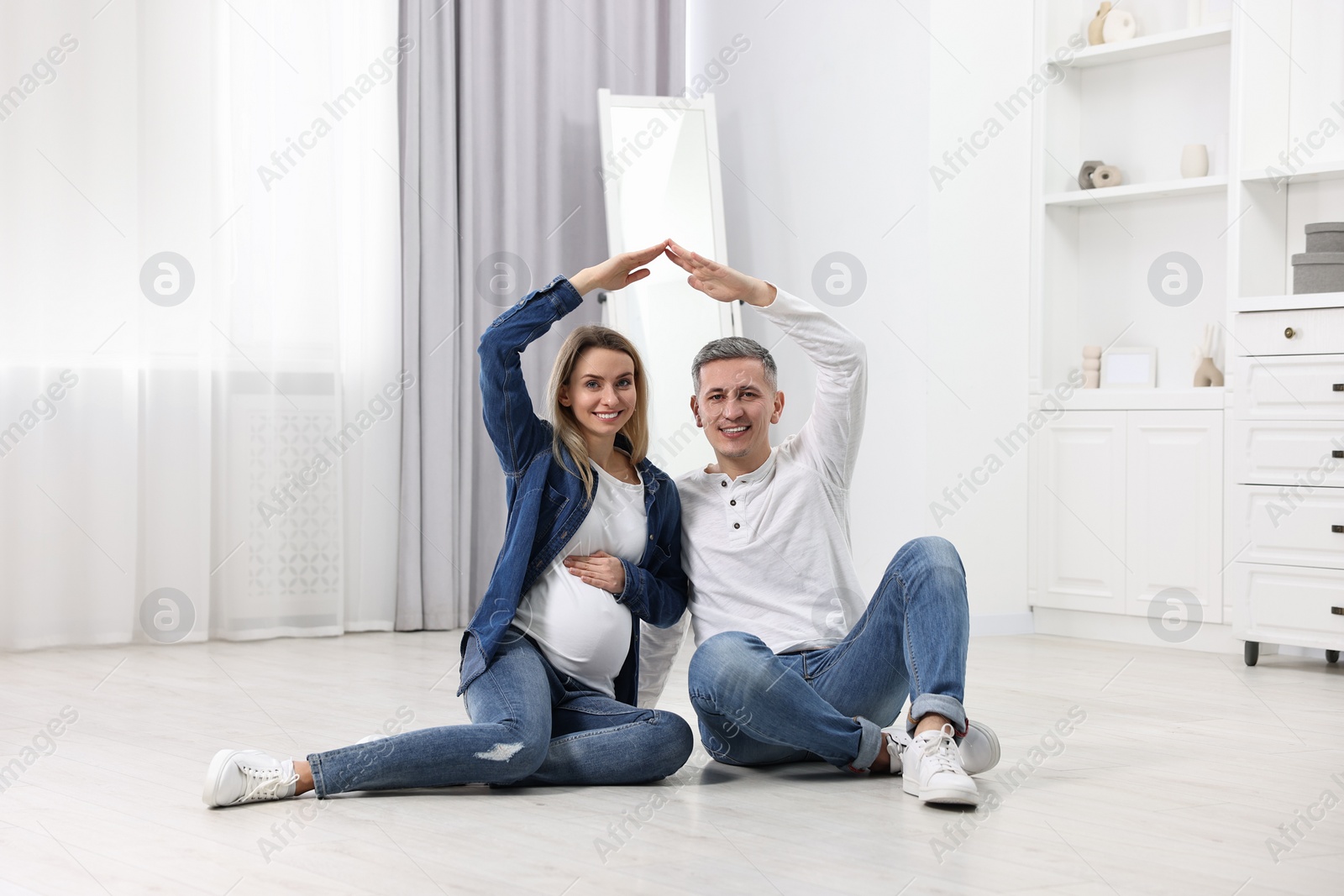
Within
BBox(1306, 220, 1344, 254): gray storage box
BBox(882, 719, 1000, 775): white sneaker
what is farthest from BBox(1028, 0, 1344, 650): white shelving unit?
BBox(882, 719, 1000, 775): white sneaker

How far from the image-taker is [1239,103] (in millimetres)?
3545

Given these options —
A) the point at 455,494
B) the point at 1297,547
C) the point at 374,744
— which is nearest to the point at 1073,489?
the point at 1297,547

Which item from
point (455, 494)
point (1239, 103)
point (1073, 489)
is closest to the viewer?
point (1239, 103)

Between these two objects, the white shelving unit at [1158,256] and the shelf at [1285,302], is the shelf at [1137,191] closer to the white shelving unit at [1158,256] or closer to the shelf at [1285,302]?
the white shelving unit at [1158,256]

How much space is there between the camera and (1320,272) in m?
3.34

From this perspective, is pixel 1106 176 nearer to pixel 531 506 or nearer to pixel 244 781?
pixel 531 506

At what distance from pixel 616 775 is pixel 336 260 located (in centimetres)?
244

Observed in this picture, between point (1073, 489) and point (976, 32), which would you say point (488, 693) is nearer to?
point (1073, 489)

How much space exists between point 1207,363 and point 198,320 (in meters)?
2.87

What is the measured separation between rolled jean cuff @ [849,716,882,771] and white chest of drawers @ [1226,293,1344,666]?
1.78 meters

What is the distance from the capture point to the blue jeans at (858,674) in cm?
182

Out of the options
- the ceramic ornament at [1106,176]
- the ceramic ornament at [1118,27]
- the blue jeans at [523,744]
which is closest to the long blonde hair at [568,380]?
the blue jeans at [523,744]

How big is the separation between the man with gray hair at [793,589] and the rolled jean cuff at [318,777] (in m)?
0.54

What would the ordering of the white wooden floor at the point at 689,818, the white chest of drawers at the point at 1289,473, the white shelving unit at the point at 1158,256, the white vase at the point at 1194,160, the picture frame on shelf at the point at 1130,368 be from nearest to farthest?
the white wooden floor at the point at 689,818 < the white chest of drawers at the point at 1289,473 < the white shelving unit at the point at 1158,256 < the white vase at the point at 1194,160 < the picture frame on shelf at the point at 1130,368
